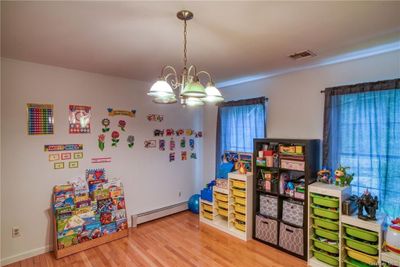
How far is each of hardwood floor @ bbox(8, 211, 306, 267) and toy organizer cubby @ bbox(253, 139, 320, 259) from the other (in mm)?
207

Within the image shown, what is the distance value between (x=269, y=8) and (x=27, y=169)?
10.7ft

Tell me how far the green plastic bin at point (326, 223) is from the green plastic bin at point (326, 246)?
18 cm

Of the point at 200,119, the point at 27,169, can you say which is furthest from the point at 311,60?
the point at 27,169

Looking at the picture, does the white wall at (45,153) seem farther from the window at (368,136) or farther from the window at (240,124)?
the window at (368,136)

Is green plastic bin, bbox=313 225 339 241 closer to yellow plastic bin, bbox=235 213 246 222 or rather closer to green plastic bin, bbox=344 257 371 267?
green plastic bin, bbox=344 257 371 267

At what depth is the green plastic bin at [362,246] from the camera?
83.4 inches

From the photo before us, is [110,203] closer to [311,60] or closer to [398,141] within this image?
[311,60]

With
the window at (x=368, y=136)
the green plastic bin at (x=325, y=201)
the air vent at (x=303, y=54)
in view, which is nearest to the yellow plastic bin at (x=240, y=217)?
the green plastic bin at (x=325, y=201)

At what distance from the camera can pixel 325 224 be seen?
2494 millimetres

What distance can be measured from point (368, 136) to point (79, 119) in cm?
375

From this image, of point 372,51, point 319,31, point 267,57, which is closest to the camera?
point 319,31

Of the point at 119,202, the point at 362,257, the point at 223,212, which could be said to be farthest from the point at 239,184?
the point at 119,202

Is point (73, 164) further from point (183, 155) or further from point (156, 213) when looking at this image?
point (183, 155)

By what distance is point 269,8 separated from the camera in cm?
159
